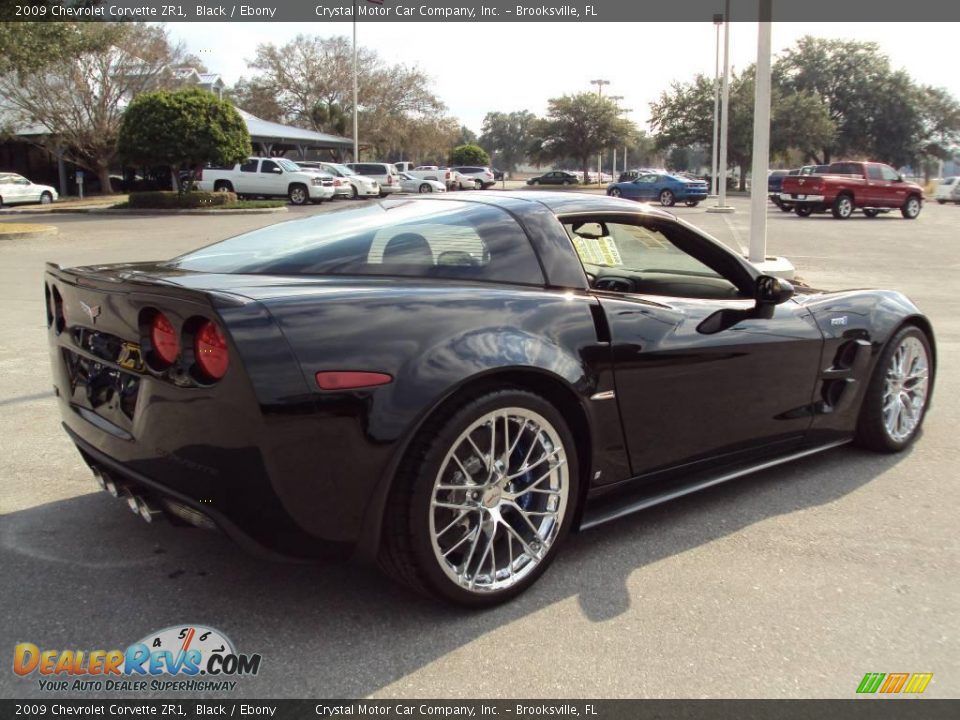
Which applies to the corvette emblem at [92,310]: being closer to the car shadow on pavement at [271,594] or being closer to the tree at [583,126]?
the car shadow on pavement at [271,594]

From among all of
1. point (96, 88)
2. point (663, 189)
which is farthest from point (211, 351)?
point (96, 88)

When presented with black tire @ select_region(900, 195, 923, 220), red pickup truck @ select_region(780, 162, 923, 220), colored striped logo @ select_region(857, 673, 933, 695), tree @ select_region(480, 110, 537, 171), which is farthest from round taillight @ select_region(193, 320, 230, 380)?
tree @ select_region(480, 110, 537, 171)

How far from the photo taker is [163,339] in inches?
103

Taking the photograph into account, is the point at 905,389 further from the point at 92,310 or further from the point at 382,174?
the point at 382,174

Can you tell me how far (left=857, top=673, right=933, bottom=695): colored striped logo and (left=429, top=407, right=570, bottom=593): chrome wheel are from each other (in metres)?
1.05

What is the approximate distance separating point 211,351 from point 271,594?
96 centimetres

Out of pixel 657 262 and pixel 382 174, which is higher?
pixel 382 174

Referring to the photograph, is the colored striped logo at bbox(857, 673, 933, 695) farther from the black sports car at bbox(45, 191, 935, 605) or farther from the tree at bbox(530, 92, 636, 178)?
the tree at bbox(530, 92, 636, 178)

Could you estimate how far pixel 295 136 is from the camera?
157 ft

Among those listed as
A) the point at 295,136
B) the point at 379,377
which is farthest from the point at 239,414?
Result: the point at 295,136

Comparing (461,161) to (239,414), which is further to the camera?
(461,161)

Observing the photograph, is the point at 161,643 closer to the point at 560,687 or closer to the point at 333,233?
the point at 560,687

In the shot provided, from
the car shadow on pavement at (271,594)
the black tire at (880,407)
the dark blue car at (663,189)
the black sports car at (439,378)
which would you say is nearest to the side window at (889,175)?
the dark blue car at (663,189)

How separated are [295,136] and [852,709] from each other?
160 ft
